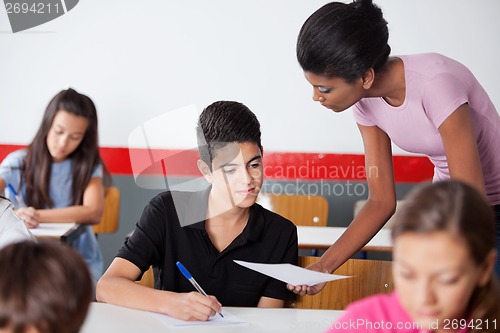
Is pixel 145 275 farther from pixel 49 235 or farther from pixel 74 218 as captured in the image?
pixel 74 218

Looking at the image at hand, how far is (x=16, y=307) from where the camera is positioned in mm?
746

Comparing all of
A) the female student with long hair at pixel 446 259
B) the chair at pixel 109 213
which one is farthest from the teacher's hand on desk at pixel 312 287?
the chair at pixel 109 213

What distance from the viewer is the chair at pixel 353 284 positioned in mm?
1667

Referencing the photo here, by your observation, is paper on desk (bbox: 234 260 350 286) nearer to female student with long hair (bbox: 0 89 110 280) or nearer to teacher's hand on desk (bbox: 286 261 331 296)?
teacher's hand on desk (bbox: 286 261 331 296)

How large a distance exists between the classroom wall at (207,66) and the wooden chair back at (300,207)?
1.86ft

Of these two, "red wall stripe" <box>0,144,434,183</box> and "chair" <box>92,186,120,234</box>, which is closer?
"chair" <box>92,186,120,234</box>

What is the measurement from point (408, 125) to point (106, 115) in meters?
2.34

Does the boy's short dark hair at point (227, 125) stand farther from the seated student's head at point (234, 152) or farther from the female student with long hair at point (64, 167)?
the female student with long hair at point (64, 167)

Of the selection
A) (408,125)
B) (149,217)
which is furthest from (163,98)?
(408,125)

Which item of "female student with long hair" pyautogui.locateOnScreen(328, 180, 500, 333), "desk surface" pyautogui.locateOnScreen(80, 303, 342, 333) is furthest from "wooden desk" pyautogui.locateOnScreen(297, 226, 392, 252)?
"female student with long hair" pyautogui.locateOnScreen(328, 180, 500, 333)

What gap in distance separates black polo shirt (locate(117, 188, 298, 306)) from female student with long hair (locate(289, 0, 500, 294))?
15 cm

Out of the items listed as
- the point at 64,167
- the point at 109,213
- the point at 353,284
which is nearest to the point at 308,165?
the point at 109,213

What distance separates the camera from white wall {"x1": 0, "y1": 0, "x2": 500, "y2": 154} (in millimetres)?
3604

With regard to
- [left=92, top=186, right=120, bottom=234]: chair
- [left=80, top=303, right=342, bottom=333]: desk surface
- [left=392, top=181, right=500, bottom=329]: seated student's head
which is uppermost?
[left=392, top=181, right=500, bottom=329]: seated student's head
